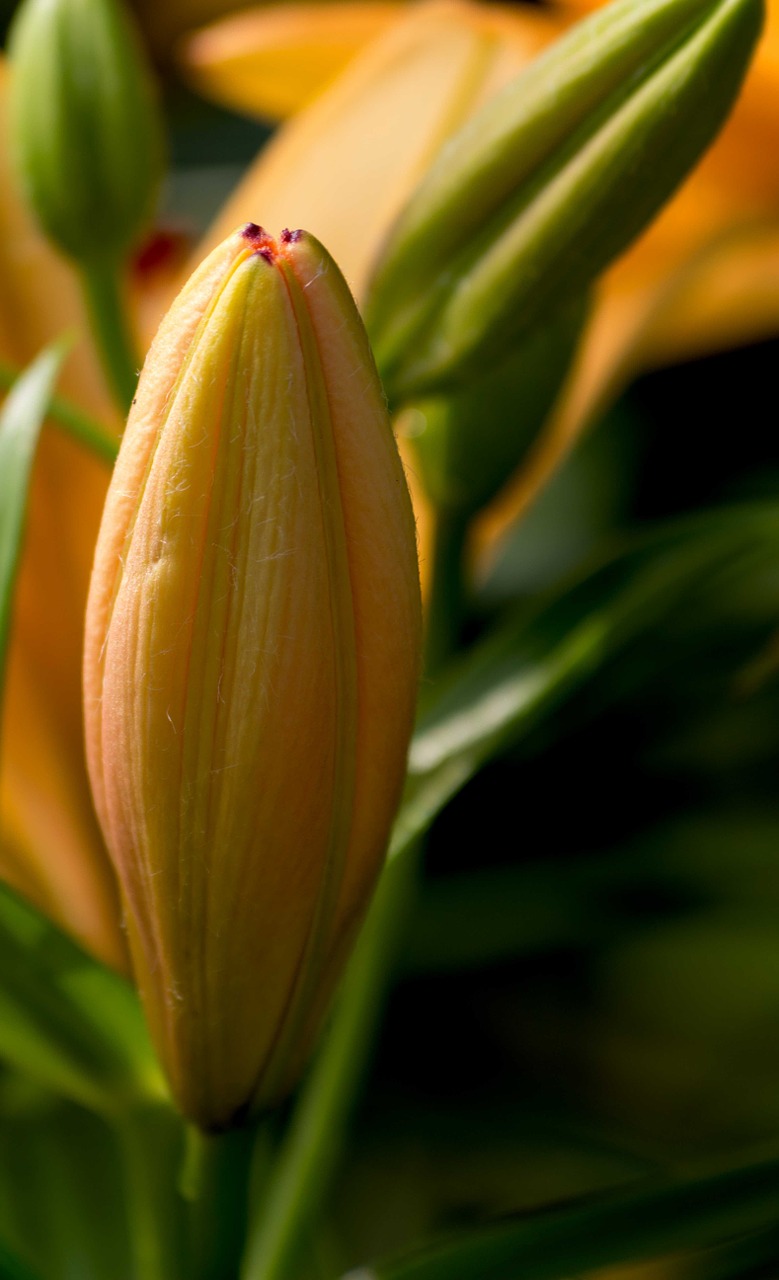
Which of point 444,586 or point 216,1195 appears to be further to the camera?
point 444,586

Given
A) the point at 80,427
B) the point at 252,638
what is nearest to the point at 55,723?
the point at 80,427

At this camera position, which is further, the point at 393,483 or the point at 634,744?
the point at 634,744

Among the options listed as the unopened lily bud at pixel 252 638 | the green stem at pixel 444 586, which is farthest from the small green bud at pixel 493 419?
the unopened lily bud at pixel 252 638

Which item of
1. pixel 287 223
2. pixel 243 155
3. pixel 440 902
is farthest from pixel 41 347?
pixel 243 155

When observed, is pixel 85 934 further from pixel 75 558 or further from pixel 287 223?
pixel 287 223

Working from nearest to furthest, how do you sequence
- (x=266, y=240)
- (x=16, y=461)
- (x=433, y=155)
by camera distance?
(x=266, y=240), (x=16, y=461), (x=433, y=155)

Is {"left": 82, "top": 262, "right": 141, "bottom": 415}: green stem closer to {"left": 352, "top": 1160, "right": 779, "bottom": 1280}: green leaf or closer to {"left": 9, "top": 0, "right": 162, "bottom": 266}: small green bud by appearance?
{"left": 9, "top": 0, "right": 162, "bottom": 266}: small green bud

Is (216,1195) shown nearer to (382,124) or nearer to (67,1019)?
(67,1019)
